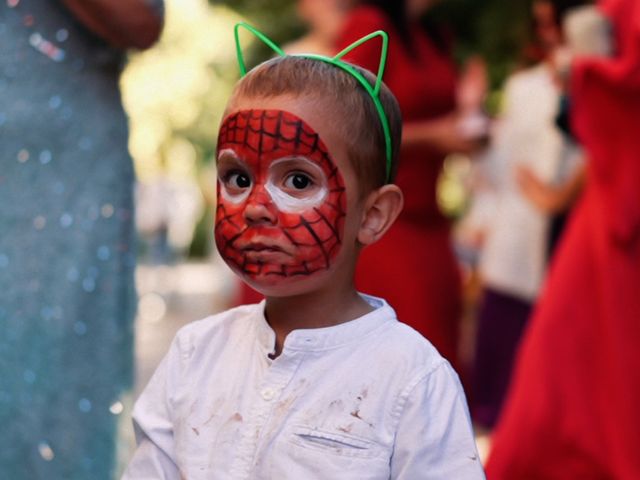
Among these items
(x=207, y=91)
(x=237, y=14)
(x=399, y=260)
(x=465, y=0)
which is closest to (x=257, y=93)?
(x=399, y=260)

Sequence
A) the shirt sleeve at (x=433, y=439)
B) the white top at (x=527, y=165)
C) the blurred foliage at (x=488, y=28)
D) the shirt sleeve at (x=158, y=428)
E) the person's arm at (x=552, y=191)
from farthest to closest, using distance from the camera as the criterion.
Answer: the blurred foliage at (x=488, y=28)
the white top at (x=527, y=165)
the person's arm at (x=552, y=191)
the shirt sleeve at (x=158, y=428)
the shirt sleeve at (x=433, y=439)

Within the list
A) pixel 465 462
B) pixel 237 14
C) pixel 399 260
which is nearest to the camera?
pixel 465 462

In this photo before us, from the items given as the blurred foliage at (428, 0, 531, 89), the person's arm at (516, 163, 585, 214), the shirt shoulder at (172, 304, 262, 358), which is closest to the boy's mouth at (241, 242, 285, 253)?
the shirt shoulder at (172, 304, 262, 358)

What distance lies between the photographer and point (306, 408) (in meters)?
1.89

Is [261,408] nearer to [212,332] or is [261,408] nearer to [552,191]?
[212,332]

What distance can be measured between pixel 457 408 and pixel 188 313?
9273mm

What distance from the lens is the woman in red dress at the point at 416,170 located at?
4.06 meters

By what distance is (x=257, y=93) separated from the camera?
75.0 inches

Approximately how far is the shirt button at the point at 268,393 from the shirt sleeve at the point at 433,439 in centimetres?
22

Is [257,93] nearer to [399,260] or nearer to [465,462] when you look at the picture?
[465,462]

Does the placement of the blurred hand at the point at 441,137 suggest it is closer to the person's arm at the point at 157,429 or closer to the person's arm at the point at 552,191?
the person's arm at the point at 552,191

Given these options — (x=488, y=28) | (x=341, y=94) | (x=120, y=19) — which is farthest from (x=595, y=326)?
(x=488, y=28)

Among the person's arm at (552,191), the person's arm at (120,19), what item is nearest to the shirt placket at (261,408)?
the person's arm at (120,19)

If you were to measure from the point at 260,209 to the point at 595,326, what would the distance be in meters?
2.23
